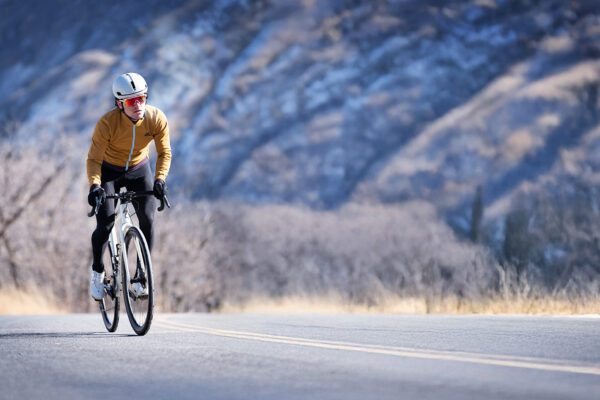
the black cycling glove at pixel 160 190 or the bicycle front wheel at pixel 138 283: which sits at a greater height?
the black cycling glove at pixel 160 190

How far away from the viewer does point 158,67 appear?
182000mm

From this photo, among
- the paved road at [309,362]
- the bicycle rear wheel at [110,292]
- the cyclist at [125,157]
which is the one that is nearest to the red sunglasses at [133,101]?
the cyclist at [125,157]

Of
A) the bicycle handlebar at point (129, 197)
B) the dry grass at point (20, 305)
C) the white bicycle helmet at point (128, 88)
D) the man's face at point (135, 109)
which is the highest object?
the white bicycle helmet at point (128, 88)

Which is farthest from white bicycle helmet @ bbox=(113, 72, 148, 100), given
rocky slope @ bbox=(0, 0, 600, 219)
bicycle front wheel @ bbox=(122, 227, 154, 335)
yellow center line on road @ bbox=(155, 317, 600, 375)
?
rocky slope @ bbox=(0, 0, 600, 219)

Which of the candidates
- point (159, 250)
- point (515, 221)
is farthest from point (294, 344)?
point (515, 221)

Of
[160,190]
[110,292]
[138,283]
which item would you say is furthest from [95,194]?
[110,292]

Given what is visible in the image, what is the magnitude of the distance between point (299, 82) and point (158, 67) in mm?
26983

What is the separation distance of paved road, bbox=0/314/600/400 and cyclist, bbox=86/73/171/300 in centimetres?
111

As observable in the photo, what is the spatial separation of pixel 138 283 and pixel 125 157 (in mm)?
1361

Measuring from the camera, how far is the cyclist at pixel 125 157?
30.5 ft

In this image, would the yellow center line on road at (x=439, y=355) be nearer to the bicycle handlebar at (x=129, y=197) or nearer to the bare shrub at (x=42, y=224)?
the bicycle handlebar at (x=129, y=197)

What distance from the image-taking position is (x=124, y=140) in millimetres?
9586

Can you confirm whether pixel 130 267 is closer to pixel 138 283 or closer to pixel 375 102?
pixel 138 283

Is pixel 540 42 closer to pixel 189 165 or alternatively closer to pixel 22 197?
pixel 189 165
